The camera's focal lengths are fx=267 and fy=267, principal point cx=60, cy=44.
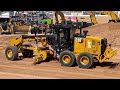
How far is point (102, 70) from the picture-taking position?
1059 cm

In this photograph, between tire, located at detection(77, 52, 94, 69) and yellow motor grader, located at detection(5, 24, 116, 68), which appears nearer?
tire, located at detection(77, 52, 94, 69)

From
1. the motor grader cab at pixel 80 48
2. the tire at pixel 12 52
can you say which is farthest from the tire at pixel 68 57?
the tire at pixel 12 52

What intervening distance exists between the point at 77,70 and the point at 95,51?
3.54 feet

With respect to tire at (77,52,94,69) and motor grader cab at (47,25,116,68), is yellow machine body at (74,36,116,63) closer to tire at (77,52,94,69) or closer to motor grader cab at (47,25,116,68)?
motor grader cab at (47,25,116,68)

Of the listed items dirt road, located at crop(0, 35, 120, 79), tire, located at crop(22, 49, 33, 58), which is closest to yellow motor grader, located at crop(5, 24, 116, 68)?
dirt road, located at crop(0, 35, 120, 79)

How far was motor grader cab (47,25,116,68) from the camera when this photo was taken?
10641mm

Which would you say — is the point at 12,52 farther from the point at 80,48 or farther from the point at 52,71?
the point at 80,48

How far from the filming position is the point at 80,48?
10953 mm

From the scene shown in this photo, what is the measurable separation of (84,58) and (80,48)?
538mm

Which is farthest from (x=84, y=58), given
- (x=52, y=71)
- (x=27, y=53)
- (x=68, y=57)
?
(x=27, y=53)

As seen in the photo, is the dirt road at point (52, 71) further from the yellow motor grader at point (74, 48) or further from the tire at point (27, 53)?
the tire at point (27, 53)

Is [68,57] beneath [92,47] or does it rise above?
beneath
